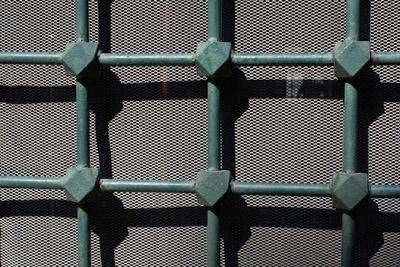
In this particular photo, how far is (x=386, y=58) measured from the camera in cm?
91

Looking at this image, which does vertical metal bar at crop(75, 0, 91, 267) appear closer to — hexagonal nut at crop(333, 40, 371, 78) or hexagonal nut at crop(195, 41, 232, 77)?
hexagonal nut at crop(195, 41, 232, 77)

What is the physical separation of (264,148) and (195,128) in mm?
150

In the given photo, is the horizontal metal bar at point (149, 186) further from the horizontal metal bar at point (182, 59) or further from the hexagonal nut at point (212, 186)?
the horizontal metal bar at point (182, 59)

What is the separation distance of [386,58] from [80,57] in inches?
23.0

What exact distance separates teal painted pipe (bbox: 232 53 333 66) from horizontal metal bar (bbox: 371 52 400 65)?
0.26ft

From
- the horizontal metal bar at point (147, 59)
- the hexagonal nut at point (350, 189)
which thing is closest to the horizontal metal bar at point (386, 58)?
the hexagonal nut at point (350, 189)

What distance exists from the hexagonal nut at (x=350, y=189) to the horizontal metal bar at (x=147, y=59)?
0.36 meters

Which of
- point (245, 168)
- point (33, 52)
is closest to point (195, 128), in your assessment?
point (245, 168)

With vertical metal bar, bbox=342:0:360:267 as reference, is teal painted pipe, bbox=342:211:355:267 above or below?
below

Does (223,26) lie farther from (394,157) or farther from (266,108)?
(394,157)

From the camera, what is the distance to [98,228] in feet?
3.49

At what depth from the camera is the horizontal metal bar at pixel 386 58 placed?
910mm

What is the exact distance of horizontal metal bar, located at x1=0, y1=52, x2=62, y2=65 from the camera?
984mm

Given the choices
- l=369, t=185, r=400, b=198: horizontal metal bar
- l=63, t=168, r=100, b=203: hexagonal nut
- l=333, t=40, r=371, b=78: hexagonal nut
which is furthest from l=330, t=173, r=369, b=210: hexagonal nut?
l=63, t=168, r=100, b=203: hexagonal nut
